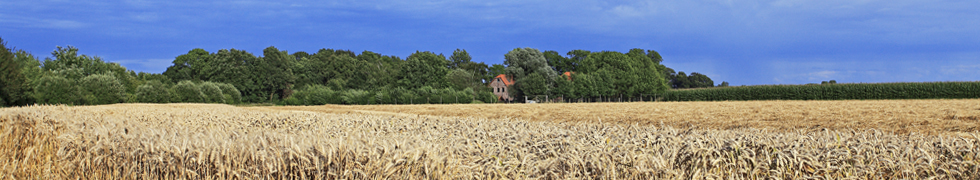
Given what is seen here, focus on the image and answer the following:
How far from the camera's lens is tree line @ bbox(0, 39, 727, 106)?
3931cm

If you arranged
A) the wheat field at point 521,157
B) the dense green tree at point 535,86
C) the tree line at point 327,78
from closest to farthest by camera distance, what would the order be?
the wheat field at point 521,157
the tree line at point 327,78
the dense green tree at point 535,86

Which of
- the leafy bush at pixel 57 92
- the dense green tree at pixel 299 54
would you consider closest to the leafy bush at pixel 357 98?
the leafy bush at pixel 57 92

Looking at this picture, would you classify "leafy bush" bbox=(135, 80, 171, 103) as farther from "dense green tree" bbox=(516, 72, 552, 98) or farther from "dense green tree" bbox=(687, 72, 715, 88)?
"dense green tree" bbox=(687, 72, 715, 88)

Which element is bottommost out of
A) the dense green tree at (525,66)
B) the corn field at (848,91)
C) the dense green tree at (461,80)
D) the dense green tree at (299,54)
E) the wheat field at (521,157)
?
the wheat field at (521,157)

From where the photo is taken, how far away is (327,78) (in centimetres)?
8169

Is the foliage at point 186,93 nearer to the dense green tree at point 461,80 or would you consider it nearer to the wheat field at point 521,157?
the dense green tree at point 461,80

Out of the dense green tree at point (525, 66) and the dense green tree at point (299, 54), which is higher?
the dense green tree at point (299, 54)

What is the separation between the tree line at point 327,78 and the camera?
39.3 m

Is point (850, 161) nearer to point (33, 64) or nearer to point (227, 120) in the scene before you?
point (227, 120)

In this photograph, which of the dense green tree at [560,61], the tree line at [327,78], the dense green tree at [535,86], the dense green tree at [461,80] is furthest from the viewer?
the dense green tree at [560,61]

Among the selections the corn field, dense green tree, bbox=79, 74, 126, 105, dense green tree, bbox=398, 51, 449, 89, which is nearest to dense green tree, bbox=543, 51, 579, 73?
the corn field

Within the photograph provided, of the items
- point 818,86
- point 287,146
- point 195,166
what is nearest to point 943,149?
point 287,146

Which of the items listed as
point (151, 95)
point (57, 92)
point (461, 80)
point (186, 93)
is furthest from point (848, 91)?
point (57, 92)

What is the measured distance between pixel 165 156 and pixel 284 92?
74.6 metres
